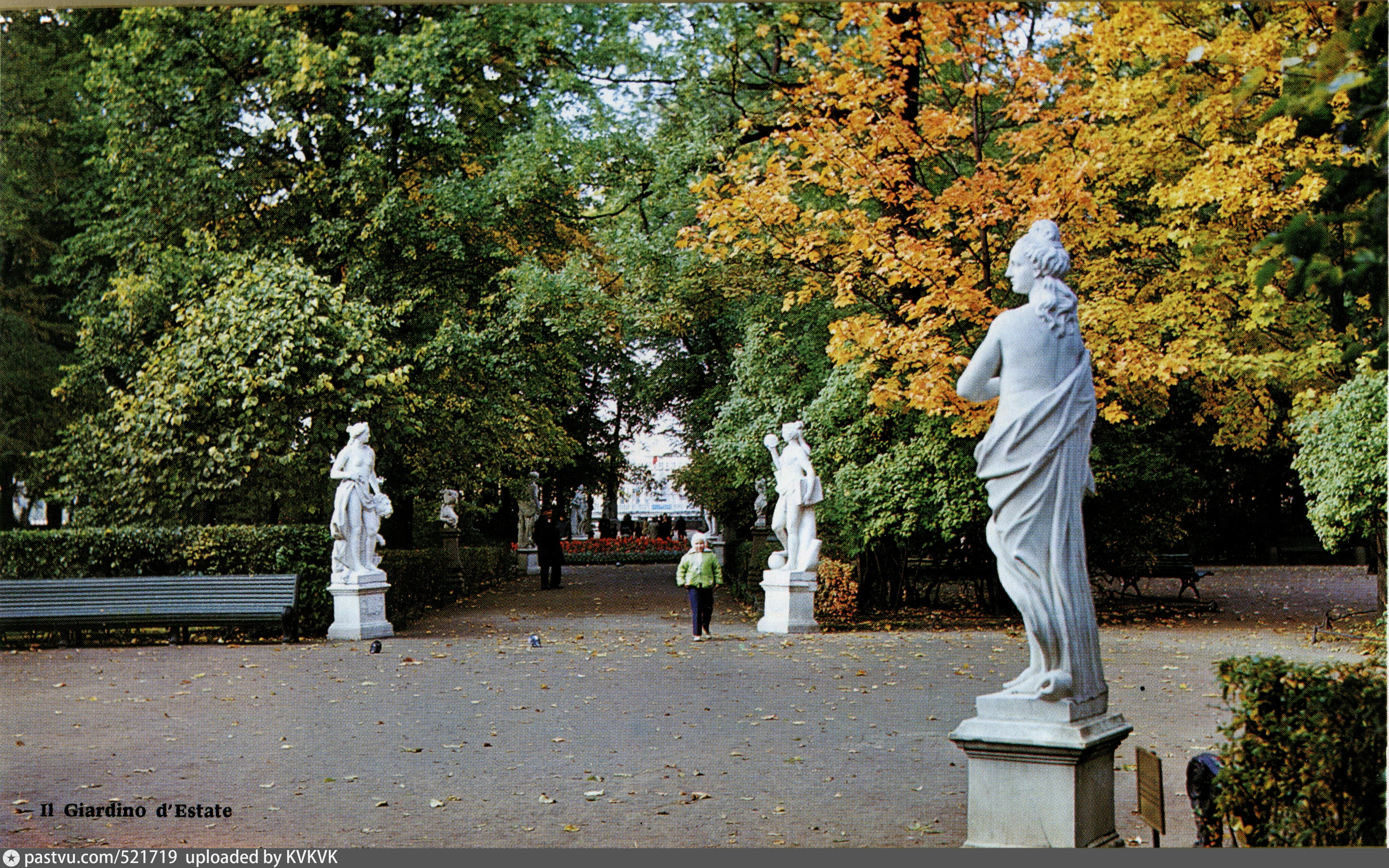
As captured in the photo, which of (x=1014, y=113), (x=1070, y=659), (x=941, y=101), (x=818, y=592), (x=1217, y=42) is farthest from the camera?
(x=818, y=592)

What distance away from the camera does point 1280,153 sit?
37.9ft

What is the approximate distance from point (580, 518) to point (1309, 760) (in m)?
34.8

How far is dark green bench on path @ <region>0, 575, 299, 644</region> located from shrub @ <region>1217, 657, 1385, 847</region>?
10048 millimetres

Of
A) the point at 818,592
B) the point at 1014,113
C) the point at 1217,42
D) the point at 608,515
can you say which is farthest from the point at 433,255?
the point at 608,515

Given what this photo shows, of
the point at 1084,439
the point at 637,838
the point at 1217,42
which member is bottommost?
the point at 637,838

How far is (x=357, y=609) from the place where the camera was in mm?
13031

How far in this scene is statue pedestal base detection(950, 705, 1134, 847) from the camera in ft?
15.0

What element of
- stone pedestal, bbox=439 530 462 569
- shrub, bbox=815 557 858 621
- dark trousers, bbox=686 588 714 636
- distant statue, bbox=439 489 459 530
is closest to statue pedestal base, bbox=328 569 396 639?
dark trousers, bbox=686 588 714 636

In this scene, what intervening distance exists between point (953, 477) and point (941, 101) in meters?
4.02

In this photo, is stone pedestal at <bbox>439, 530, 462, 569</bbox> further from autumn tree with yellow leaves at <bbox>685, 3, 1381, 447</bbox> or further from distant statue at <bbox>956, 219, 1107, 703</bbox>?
distant statue at <bbox>956, 219, 1107, 703</bbox>

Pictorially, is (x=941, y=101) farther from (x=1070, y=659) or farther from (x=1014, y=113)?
(x=1070, y=659)

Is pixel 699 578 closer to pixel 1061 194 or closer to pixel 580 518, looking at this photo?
pixel 1061 194

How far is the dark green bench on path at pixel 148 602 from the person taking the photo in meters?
12.1

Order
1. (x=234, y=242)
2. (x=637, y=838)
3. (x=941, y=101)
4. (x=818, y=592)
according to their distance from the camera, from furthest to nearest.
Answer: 1. (x=234, y=242)
2. (x=818, y=592)
3. (x=941, y=101)
4. (x=637, y=838)
